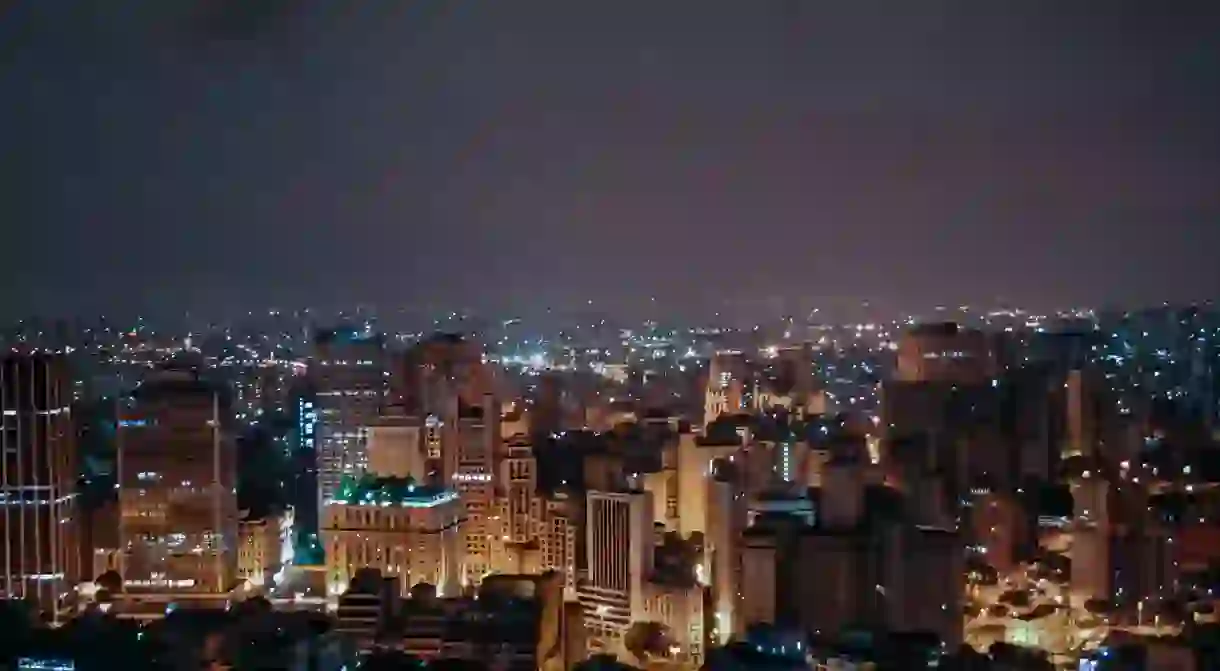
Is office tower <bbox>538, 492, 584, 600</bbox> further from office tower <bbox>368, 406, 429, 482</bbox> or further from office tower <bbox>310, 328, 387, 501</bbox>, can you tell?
office tower <bbox>310, 328, 387, 501</bbox>

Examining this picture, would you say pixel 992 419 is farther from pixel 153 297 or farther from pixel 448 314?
pixel 153 297

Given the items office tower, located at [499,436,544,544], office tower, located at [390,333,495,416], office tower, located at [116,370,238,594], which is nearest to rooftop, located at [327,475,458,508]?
office tower, located at [499,436,544,544]

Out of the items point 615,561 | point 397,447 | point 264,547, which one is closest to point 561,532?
point 615,561

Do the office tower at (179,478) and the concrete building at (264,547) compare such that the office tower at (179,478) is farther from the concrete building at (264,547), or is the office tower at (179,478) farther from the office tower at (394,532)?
the office tower at (394,532)

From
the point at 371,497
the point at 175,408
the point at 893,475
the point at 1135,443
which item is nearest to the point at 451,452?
the point at 371,497

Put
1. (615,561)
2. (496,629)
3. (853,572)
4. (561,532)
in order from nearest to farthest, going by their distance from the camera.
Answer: (496,629)
(853,572)
(615,561)
(561,532)

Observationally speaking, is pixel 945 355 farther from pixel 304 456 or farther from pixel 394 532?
pixel 304 456

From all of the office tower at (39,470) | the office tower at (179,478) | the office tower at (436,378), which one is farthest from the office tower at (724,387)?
the office tower at (39,470)
